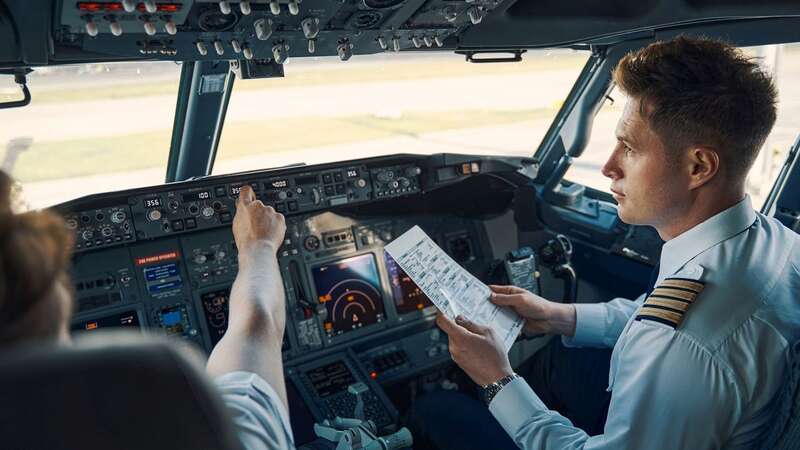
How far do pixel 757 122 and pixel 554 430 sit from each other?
0.95 metres

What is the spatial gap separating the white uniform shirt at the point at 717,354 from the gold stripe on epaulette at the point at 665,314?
17mm

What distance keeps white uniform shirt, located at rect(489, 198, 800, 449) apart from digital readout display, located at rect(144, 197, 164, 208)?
72.3 inches

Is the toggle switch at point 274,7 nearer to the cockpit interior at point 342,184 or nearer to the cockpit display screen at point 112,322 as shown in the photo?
the cockpit interior at point 342,184

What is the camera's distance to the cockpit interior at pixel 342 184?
2.23 meters

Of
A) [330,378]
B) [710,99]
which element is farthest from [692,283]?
[330,378]

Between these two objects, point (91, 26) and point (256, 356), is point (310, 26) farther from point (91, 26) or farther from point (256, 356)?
point (256, 356)

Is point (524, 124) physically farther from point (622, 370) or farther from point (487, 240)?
point (622, 370)

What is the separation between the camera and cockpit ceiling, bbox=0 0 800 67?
1.94 m

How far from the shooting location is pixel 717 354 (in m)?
1.45

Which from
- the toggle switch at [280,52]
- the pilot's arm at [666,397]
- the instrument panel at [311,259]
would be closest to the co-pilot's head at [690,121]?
the pilot's arm at [666,397]

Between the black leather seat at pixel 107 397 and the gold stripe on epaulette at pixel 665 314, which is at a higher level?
the black leather seat at pixel 107 397

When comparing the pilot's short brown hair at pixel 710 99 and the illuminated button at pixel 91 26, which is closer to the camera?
the pilot's short brown hair at pixel 710 99

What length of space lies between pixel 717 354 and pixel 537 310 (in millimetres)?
875

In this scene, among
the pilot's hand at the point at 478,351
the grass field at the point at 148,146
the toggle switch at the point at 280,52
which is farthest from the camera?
the grass field at the point at 148,146
